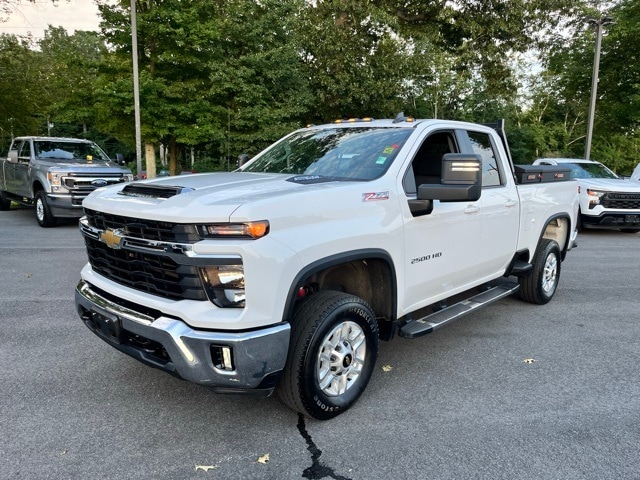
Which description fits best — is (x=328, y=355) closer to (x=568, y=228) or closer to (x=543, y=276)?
(x=543, y=276)

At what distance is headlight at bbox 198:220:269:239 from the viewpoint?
2.65 metres

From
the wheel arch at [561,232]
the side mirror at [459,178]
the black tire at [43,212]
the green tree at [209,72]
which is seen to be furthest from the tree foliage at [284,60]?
the side mirror at [459,178]

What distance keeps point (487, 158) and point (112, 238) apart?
349 cm

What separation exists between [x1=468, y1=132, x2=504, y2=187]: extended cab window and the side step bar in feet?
3.47

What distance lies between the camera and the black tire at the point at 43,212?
1082cm

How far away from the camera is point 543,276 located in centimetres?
570

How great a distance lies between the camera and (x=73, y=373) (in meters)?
3.84

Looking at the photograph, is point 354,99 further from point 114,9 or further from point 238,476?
point 238,476

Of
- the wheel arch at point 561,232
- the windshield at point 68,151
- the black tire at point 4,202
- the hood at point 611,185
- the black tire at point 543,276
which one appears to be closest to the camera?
the black tire at point 543,276

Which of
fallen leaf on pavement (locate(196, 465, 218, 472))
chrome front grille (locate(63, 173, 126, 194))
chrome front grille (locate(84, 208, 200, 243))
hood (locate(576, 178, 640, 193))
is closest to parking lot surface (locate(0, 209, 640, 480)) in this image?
fallen leaf on pavement (locate(196, 465, 218, 472))

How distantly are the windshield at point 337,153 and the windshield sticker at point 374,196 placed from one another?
0.71 feet

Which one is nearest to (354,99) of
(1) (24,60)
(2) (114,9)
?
(2) (114,9)

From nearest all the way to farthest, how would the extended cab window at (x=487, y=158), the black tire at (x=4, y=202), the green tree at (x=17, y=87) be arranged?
the extended cab window at (x=487, y=158), the black tire at (x=4, y=202), the green tree at (x=17, y=87)

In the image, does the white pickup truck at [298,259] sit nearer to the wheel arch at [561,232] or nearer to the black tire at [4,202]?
the wheel arch at [561,232]
